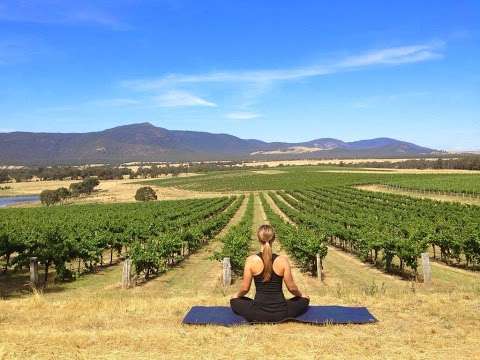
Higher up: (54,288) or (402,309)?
(402,309)

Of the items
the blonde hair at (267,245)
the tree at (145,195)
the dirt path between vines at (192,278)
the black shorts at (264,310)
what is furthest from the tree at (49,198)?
the blonde hair at (267,245)

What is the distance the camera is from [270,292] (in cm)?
935

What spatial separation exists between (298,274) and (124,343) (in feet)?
52.5

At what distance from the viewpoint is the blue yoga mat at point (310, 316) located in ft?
31.7

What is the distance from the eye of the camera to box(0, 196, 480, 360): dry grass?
830 centimetres

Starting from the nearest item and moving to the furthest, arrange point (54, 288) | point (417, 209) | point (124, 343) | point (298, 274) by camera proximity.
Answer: point (124, 343) → point (54, 288) → point (298, 274) → point (417, 209)

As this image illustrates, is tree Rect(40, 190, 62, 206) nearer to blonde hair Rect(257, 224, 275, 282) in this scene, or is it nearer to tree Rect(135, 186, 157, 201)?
tree Rect(135, 186, 157, 201)

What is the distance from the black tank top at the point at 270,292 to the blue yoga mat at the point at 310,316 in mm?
448

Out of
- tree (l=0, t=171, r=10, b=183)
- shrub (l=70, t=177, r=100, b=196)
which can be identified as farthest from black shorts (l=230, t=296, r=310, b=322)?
tree (l=0, t=171, r=10, b=183)

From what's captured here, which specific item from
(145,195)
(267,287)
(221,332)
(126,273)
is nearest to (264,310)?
(267,287)

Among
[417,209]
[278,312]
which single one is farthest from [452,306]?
[417,209]

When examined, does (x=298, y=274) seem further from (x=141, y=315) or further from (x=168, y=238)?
(x=141, y=315)

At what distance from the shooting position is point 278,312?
9.57 metres

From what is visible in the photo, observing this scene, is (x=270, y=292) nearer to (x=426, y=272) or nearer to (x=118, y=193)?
(x=426, y=272)
